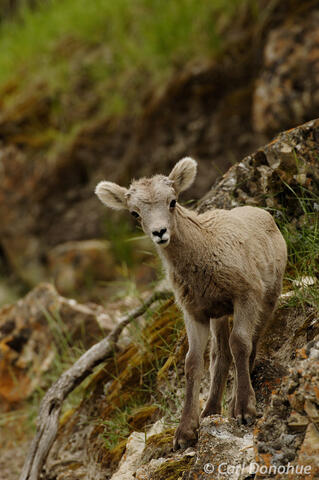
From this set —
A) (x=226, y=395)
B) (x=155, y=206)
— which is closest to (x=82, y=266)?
(x=226, y=395)

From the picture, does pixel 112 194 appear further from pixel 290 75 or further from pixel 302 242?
pixel 290 75

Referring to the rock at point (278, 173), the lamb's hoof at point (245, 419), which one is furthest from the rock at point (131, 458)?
the rock at point (278, 173)

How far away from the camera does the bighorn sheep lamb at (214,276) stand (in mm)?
4223

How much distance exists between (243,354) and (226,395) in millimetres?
901

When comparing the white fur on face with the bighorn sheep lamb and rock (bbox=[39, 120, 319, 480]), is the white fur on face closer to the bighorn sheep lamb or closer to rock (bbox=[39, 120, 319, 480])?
the bighorn sheep lamb

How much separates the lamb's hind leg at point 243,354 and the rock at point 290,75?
5.68 m

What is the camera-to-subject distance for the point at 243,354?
421cm

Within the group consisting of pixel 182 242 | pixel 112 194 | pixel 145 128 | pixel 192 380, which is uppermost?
pixel 145 128

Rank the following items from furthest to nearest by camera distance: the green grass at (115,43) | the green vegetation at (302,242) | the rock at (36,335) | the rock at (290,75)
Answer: the green grass at (115,43)
the rock at (290,75)
the rock at (36,335)
the green vegetation at (302,242)

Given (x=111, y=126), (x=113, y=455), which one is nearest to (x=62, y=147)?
(x=111, y=126)

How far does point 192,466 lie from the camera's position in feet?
12.4

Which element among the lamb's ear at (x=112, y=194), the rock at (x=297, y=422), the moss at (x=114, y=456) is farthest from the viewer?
the moss at (x=114, y=456)

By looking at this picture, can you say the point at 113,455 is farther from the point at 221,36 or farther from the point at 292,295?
the point at 221,36

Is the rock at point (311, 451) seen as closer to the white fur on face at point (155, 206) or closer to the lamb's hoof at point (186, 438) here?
the lamb's hoof at point (186, 438)
